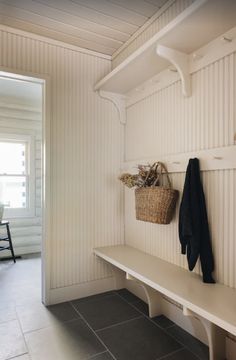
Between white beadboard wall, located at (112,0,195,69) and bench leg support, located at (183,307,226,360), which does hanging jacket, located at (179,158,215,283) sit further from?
white beadboard wall, located at (112,0,195,69)

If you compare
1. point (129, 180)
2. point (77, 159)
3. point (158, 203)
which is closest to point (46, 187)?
point (77, 159)

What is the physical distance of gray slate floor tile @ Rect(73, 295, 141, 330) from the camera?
2.04 m

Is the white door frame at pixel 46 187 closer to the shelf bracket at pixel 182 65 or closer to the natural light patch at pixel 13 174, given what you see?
the shelf bracket at pixel 182 65

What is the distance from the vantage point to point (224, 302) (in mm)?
1367

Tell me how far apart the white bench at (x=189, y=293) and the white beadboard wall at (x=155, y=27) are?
1977 mm

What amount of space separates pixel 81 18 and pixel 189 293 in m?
2.27

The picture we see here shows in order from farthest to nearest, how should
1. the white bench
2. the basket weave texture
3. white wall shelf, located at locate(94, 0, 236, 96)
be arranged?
the basket weave texture, white wall shelf, located at locate(94, 0, 236, 96), the white bench

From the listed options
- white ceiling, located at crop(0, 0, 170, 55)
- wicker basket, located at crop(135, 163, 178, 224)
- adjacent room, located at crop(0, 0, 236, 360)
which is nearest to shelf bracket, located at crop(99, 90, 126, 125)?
adjacent room, located at crop(0, 0, 236, 360)

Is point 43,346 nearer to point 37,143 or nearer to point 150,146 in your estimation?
point 150,146

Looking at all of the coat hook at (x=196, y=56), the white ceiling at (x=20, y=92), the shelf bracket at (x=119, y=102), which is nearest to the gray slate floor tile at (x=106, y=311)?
the shelf bracket at (x=119, y=102)

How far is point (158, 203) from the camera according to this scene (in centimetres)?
190

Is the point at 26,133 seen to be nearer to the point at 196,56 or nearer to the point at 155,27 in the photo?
the point at 155,27

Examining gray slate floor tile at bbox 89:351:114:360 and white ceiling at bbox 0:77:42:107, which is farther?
white ceiling at bbox 0:77:42:107

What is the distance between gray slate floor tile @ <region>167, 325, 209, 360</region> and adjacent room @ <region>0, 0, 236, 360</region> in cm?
1
